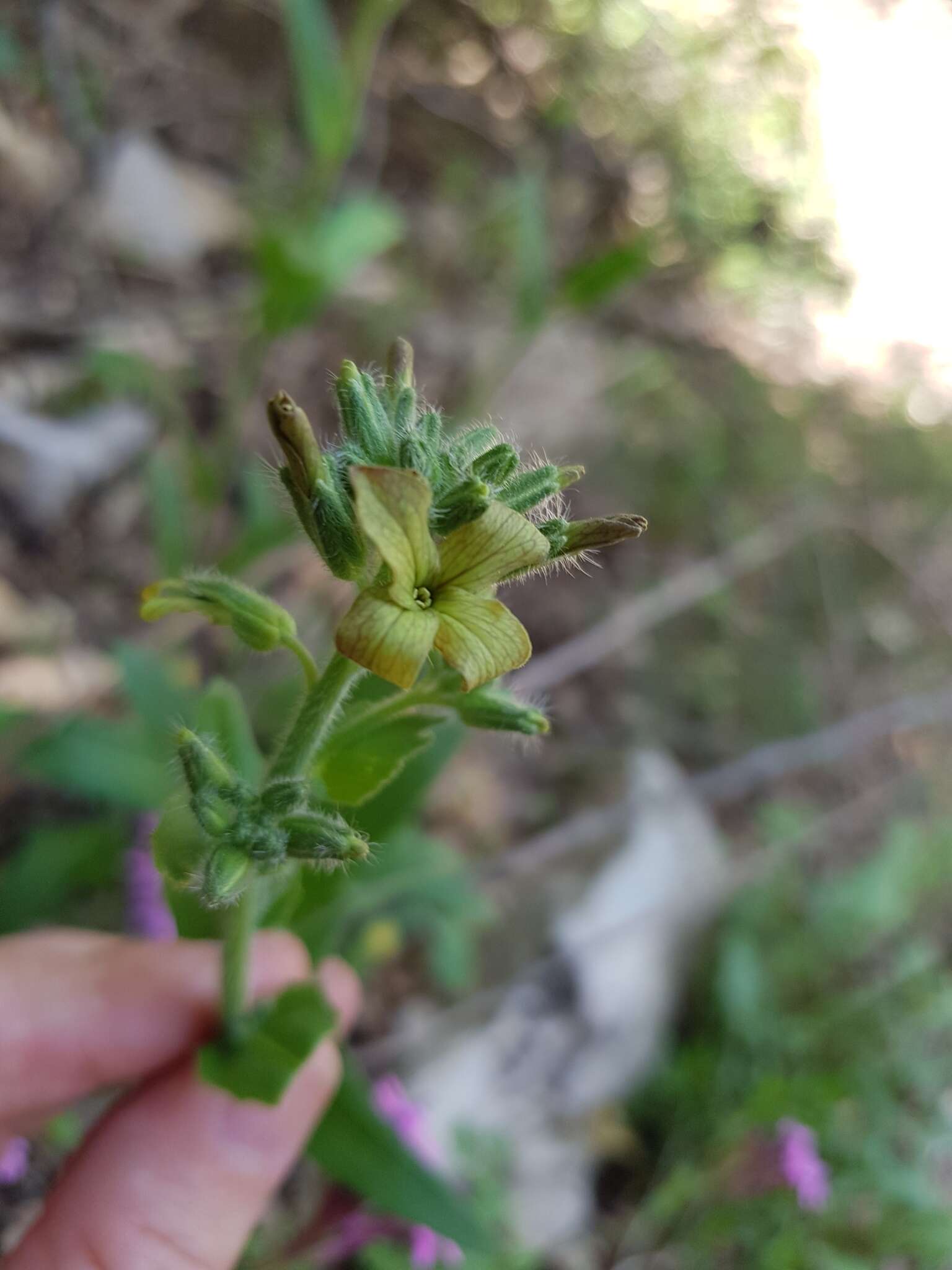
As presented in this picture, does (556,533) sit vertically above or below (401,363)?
below

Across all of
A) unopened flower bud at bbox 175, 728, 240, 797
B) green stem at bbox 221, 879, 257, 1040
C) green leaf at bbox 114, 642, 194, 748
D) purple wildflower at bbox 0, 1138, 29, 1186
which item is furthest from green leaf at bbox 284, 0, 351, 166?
purple wildflower at bbox 0, 1138, 29, 1186

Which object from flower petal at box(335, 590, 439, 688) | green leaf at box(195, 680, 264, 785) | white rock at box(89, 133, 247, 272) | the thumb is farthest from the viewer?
white rock at box(89, 133, 247, 272)

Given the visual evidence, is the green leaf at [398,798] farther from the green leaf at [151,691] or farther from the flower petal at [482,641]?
the flower petal at [482,641]

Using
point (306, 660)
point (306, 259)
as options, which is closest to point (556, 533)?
point (306, 660)

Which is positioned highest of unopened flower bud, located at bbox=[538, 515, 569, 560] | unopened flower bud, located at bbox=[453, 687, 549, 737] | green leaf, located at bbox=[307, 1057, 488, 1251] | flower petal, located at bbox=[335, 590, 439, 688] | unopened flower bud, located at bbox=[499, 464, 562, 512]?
unopened flower bud, located at bbox=[499, 464, 562, 512]

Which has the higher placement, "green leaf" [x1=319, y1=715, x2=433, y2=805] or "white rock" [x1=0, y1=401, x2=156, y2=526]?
"green leaf" [x1=319, y1=715, x2=433, y2=805]

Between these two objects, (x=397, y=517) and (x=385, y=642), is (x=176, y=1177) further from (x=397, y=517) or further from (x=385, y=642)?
(x=397, y=517)

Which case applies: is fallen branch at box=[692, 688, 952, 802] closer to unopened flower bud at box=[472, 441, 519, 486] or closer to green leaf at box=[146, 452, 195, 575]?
green leaf at box=[146, 452, 195, 575]
